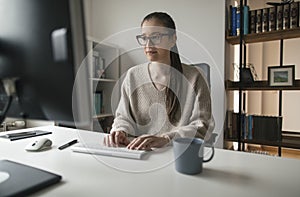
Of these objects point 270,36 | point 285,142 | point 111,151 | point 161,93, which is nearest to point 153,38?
point 161,93

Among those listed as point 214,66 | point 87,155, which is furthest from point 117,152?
point 214,66

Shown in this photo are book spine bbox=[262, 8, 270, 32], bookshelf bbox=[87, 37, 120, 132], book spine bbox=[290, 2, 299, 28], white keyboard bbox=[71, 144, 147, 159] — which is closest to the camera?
white keyboard bbox=[71, 144, 147, 159]

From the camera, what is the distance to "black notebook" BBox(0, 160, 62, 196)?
495 mm

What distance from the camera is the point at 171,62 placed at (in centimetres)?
121

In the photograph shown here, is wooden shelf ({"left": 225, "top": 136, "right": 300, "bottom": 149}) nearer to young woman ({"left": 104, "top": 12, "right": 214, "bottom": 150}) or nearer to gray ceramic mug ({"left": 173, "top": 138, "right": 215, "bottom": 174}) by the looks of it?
young woman ({"left": 104, "top": 12, "right": 214, "bottom": 150})

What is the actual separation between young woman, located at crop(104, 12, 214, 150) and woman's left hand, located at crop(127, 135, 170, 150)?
13 cm

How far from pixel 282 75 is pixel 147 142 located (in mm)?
1676

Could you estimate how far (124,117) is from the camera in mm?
A: 1137

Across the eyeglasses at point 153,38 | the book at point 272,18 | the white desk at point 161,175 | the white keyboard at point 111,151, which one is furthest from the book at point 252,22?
the white keyboard at point 111,151

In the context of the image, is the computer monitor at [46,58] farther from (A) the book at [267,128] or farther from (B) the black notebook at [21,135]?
(A) the book at [267,128]

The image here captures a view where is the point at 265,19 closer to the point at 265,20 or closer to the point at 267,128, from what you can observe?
the point at 265,20

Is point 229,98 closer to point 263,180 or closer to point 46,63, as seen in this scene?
point 263,180

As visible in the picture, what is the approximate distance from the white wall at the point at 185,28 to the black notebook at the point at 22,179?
5.98 ft

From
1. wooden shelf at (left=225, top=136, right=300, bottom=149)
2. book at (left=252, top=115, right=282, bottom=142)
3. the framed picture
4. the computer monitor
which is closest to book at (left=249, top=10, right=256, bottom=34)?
the framed picture
